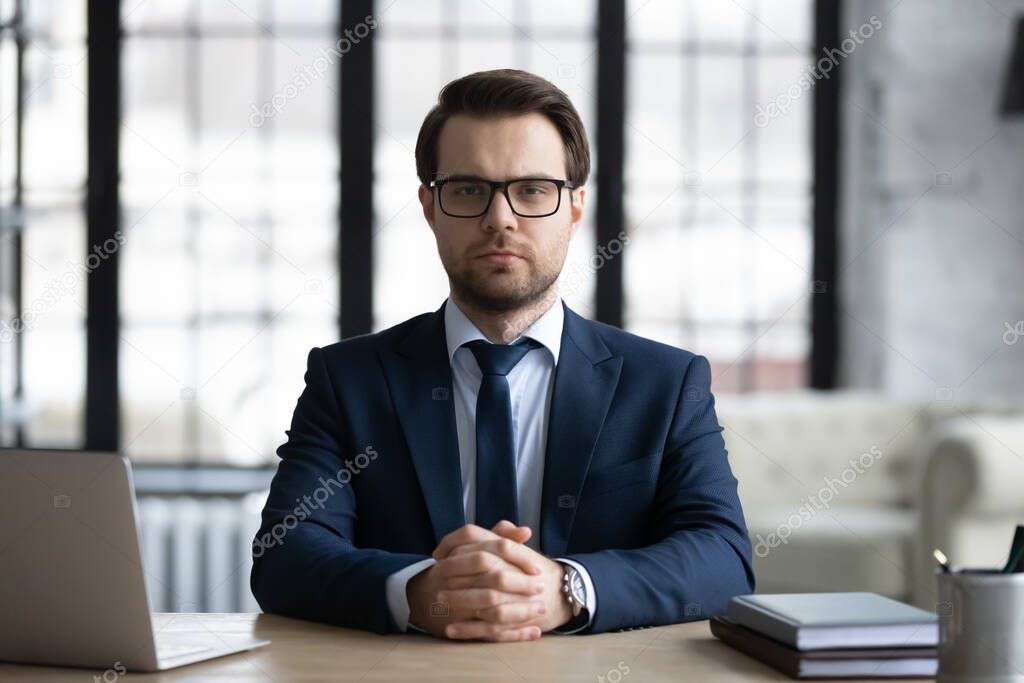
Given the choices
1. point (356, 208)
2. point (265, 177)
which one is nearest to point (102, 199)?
point (265, 177)

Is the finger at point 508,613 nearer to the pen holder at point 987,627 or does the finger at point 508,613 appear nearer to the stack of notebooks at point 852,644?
the stack of notebooks at point 852,644

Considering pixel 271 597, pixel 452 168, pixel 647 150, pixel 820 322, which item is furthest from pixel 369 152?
pixel 271 597

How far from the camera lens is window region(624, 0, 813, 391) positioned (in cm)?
439

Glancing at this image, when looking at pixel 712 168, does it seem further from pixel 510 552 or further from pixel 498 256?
pixel 510 552

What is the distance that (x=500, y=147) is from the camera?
70.9 inches

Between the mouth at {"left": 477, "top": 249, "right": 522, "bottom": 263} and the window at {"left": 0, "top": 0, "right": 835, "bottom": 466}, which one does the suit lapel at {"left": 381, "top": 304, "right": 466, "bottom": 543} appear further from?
the window at {"left": 0, "top": 0, "right": 835, "bottom": 466}

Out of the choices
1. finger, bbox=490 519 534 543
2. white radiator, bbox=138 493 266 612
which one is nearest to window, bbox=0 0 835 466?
white radiator, bbox=138 493 266 612

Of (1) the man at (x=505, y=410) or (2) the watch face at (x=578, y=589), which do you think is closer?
(2) the watch face at (x=578, y=589)

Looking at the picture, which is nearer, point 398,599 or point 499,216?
point 398,599

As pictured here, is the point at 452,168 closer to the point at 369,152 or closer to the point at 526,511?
the point at 526,511

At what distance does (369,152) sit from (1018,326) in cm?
250

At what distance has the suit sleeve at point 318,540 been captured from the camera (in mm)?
1382

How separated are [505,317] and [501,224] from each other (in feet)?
0.51

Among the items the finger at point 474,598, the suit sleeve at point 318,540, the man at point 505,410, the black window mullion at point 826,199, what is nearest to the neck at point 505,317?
the man at point 505,410
